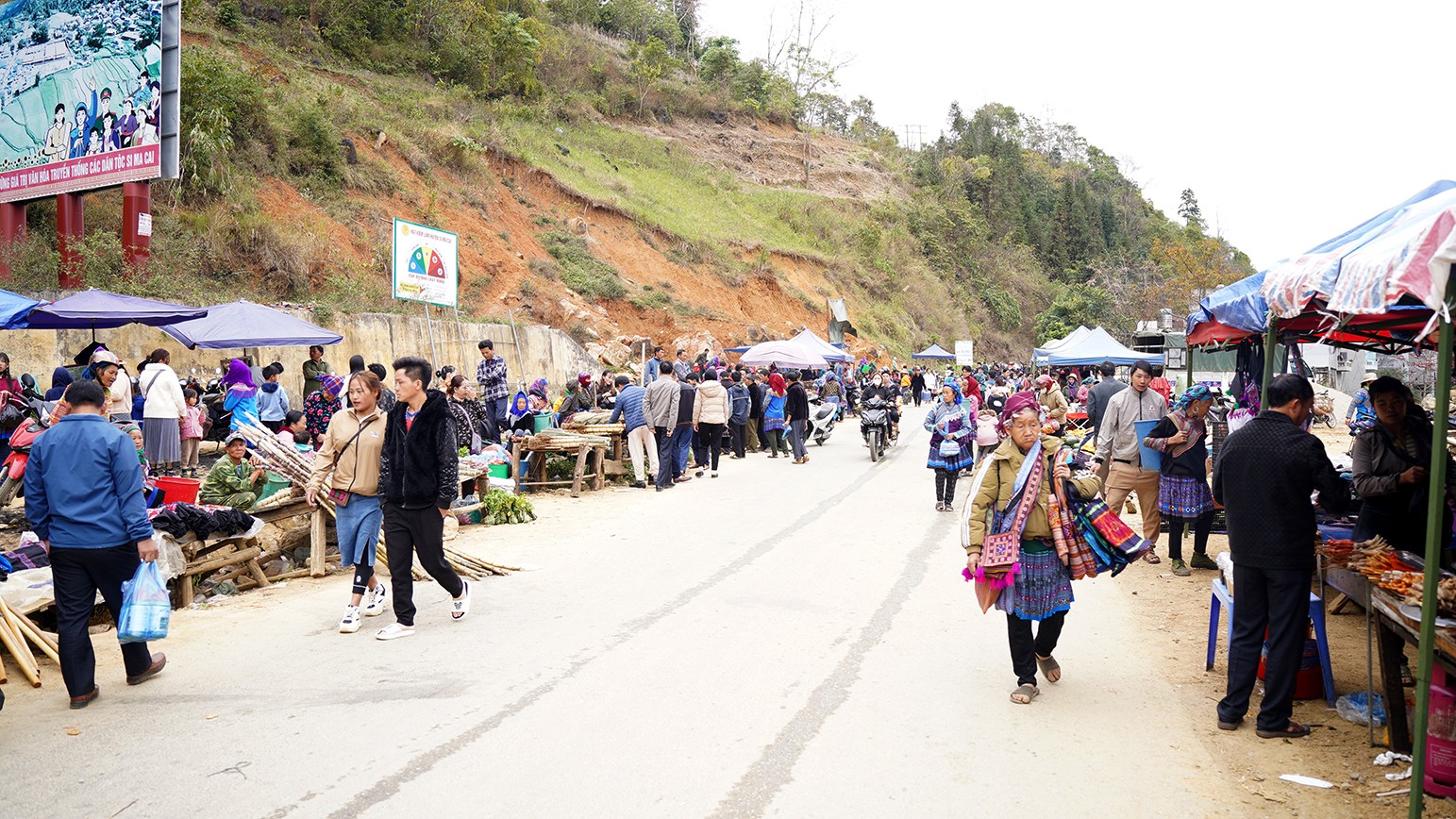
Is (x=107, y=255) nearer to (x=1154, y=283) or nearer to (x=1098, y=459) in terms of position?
(x=1098, y=459)

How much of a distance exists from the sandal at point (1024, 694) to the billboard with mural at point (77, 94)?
56.1 feet

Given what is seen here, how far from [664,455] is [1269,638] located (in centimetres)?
1088

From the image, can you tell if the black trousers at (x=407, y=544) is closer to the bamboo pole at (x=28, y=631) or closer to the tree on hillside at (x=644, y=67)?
the bamboo pole at (x=28, y=631)

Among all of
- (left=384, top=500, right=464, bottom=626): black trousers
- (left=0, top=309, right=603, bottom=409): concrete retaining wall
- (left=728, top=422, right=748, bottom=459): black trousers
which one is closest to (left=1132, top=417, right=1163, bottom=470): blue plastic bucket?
(left=384, top=500, right=464, bottom=626): black trousers

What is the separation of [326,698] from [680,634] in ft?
7.62

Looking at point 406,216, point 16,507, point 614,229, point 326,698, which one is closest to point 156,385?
point 16,507

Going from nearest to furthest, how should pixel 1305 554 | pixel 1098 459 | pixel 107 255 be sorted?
pixel 1305 554, pixel 1098 459, pixel 107 255

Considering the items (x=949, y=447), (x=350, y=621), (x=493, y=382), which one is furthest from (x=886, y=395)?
(x=350, y=621)

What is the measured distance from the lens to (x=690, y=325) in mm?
37312

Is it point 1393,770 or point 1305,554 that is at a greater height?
point 1305,554

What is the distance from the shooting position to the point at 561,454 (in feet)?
49.8

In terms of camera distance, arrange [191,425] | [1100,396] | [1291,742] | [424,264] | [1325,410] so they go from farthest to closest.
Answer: [1325,410] → [424,264] → [191,425] → [1100,396] → [1291,742]

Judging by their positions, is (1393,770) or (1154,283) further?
(1154,283)

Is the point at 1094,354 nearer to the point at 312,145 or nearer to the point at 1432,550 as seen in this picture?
the point at 312,145
